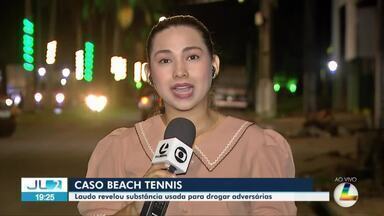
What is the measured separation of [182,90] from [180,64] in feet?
0.39

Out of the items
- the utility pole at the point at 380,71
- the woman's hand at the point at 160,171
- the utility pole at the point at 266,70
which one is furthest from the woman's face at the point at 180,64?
the utility pole at the point at 266,70

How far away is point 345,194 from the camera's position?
4.40 metres

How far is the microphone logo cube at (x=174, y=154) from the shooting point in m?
2.44

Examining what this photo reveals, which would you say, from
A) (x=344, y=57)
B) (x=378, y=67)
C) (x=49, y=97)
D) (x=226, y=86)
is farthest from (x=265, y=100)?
(x=378, y=67)

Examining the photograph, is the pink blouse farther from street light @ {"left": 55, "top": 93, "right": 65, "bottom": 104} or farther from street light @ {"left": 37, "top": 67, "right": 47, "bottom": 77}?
street light @ {"left": 37, "top": 67, "right": 47, "bottom": 77}

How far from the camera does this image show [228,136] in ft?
8.96

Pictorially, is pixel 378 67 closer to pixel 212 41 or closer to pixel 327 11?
pixel 212 41

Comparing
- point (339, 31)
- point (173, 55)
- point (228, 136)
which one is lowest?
point (228, 136)

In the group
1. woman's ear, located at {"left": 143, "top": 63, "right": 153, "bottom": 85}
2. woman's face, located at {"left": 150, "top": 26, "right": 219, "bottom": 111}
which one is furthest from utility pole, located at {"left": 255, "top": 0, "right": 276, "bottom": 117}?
woman's face, located at {"left": 150, "top": 26, "right": 219, "bottom": 111}

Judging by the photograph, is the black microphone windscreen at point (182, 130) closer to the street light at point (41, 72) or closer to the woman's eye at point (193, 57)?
the woman's eye at point (193, 57)

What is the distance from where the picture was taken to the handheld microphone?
2457 mm

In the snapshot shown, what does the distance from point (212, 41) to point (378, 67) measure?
383 inches

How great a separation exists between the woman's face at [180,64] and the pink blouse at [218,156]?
145 mm

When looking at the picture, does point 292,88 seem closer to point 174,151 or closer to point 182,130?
point 182,130
